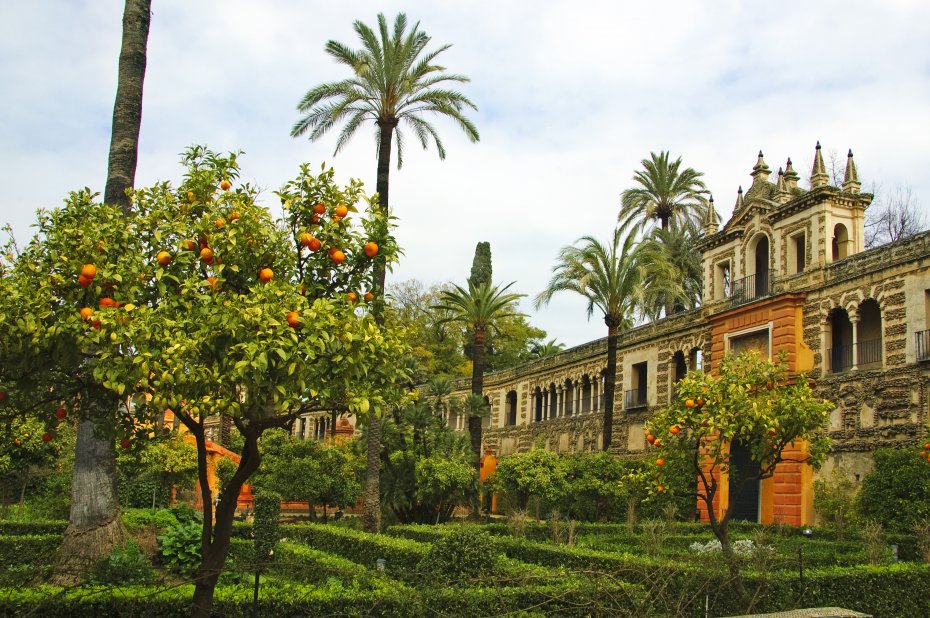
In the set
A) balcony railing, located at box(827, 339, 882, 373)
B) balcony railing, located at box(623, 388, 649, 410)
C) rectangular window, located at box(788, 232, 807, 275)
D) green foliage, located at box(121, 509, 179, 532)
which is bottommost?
green foliage, located at box(121, 509, 179, 532)

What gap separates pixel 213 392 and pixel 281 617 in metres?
2.96

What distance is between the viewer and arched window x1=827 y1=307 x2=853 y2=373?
2348cm

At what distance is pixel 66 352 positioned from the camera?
23.2ft

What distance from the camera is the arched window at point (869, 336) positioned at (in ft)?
73.5

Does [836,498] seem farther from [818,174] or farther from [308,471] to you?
[308,471]

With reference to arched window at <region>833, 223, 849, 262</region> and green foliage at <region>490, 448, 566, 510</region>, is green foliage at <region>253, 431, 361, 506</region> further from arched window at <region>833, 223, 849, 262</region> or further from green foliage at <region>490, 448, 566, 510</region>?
arched window at <region>833, 223, 849, 262</region>

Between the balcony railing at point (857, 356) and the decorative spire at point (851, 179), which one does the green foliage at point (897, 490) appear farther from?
the decorative spire at point (851, 179)

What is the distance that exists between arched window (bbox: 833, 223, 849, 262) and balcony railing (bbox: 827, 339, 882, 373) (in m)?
2.83

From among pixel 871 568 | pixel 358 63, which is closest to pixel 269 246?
pixel 871 568

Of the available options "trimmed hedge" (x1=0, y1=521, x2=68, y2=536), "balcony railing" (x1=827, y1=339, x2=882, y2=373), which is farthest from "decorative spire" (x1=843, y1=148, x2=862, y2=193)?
"trimmed hedge" (x1=0, y1=521, x2=68, y2=536)

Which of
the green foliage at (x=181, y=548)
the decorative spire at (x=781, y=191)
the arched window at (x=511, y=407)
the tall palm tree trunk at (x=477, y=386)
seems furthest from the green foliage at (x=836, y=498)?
the arched window at (x=511, y=407)

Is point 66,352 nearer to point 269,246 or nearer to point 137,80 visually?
point 269,246

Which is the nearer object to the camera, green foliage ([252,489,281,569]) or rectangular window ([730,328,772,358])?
green foliage ([252,489,281,569])

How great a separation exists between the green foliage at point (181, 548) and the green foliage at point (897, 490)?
15.8 m
